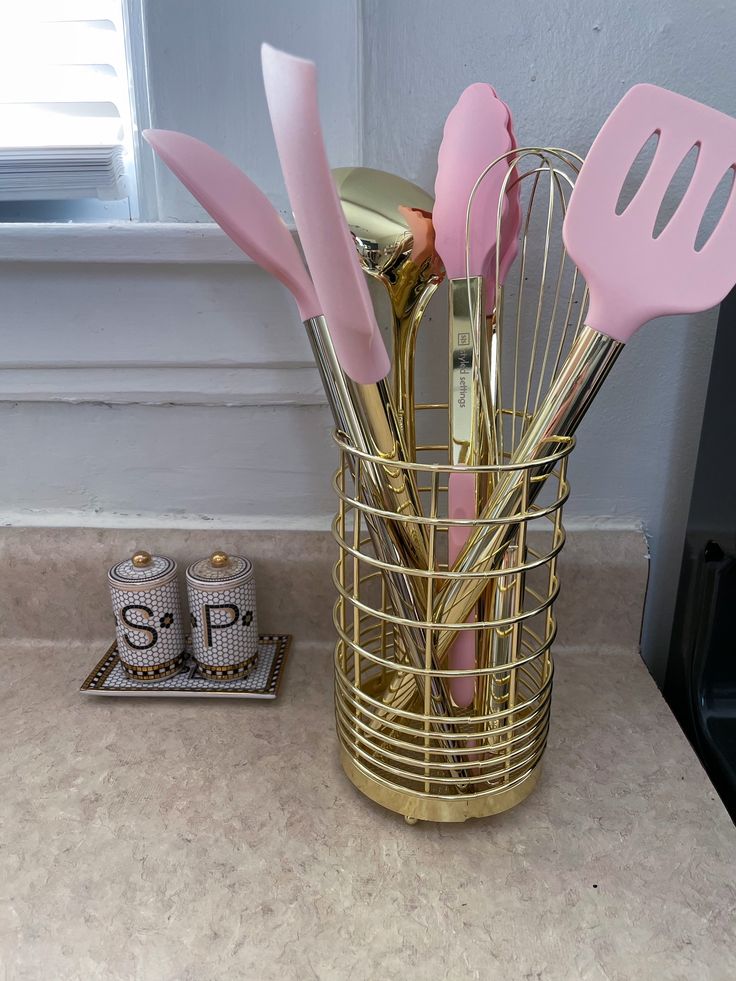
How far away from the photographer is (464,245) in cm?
38

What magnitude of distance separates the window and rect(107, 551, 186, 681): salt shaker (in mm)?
282

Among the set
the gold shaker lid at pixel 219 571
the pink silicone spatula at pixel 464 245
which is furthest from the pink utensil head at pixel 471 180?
the gold shaker lid at pixel 219 571

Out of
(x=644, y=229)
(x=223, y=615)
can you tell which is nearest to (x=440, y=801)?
(x=223, y=615)

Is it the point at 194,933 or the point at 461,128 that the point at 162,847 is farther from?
the point at 461,128

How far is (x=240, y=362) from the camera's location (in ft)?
1.78

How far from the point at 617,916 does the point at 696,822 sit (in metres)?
0.08

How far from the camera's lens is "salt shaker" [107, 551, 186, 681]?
49cm

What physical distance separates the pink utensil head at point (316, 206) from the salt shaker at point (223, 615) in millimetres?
209

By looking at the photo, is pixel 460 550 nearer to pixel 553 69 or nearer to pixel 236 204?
pixel 236 204

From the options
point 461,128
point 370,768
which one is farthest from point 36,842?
point 461,128

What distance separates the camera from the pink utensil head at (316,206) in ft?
0.79

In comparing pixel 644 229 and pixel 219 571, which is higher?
pixel 644 229

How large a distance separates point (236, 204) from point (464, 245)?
0.11 metres

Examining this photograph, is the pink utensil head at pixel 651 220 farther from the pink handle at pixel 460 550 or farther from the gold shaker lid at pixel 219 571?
the gold shaker lid at pixel 219 571
